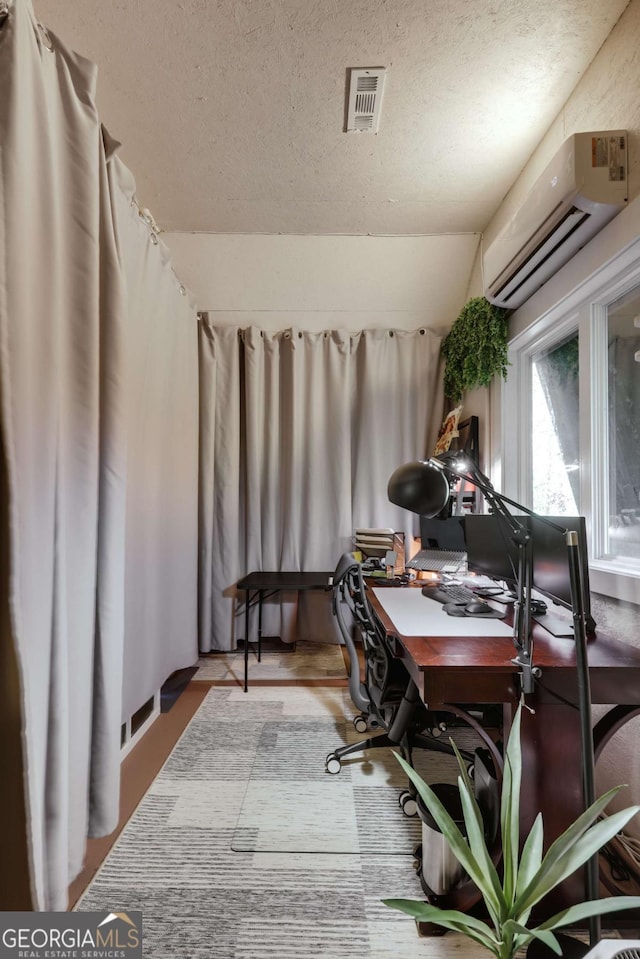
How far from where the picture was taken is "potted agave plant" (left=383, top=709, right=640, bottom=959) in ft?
2.47

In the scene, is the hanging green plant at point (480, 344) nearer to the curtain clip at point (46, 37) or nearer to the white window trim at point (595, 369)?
the white window trim at point (595, 369)

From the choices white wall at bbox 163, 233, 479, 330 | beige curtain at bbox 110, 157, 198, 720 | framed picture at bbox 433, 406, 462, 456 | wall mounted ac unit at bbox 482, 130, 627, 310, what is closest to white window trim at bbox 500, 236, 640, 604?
wall mounted ac unit at bbox 482, 130, 627, 310

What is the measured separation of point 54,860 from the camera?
1.08m

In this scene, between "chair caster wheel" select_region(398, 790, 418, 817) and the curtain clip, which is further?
"chair caster wheel" select_region(398, 790, 418, 817)

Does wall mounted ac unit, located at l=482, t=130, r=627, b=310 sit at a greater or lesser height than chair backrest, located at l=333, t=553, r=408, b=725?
greater

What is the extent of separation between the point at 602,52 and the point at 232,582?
3.22 metres

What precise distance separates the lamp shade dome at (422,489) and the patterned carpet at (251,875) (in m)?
1.15

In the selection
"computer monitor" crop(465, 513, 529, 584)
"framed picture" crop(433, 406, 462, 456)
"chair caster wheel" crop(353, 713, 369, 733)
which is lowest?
"chair caster wheel" crop(353, 713, 369, 733)

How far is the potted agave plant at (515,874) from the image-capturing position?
0.75 m

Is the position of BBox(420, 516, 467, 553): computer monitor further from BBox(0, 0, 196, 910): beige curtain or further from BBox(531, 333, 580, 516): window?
BBox(0, 0, 196, 910): beige curtain

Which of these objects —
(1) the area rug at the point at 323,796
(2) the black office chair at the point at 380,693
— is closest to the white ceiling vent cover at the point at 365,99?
(2) the black office chair at the point at 380,693

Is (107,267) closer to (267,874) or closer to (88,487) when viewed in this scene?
(88,487)

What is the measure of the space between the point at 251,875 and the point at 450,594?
1.24 metres

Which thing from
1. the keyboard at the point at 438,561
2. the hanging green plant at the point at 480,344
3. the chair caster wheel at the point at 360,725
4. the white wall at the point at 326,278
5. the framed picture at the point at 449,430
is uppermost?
the white wall at the point at 326,278
